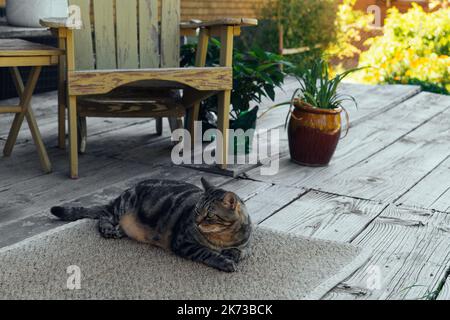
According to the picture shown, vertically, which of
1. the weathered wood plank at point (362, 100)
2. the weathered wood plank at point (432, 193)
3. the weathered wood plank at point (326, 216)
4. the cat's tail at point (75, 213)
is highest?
the weathered wood plank at point (362, 100)

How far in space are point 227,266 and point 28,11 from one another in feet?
7.66

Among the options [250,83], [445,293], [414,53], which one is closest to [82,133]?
[250,83]

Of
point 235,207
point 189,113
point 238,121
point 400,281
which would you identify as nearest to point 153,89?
point 189,113

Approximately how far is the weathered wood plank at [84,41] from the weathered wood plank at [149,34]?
0.33m

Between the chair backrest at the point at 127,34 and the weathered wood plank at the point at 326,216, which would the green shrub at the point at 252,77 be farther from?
the weathered wood plank at the point at 326,216

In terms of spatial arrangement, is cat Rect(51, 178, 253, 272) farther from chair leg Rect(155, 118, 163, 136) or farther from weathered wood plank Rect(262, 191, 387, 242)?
chair leg Rect(155, 118, 163, 136)

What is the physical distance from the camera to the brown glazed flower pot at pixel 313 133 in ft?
11.1

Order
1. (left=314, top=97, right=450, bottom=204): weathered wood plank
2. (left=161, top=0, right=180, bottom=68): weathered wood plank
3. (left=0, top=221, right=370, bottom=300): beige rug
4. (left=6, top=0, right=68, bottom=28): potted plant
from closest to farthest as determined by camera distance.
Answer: (left=0, top=221, right=370, bottom=300): beige rug → (left=314, top=97, right=450, bottom=204): weathered wood plank → (left=161, top=0, right=180, bottom=68): weathered wood plank → (left=6, top=0, right=68, bottom=28): potted plant

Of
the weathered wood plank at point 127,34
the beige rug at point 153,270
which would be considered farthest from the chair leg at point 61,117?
the beige rug at point 153,270

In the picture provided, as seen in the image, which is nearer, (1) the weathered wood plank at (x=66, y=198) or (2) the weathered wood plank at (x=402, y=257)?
(2) the weathered wood plank at (x=402, y=257)

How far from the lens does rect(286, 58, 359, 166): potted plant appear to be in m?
3.37

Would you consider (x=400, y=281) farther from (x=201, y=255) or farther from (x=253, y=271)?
(x=201, y=255)

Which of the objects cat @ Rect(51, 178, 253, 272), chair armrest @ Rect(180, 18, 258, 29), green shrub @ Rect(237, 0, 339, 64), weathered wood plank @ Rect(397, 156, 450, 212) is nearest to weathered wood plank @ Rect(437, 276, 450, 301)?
cat @ Rect(51, 178, 253, 272)

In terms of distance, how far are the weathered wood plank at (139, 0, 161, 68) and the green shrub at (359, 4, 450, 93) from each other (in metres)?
3.39
